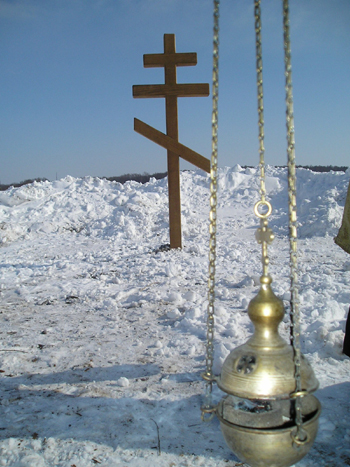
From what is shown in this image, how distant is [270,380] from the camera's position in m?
1.42

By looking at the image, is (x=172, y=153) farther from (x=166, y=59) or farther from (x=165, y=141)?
(x=166, y=59)

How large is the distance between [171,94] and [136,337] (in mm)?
4980

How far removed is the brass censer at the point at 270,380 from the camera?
1422mm

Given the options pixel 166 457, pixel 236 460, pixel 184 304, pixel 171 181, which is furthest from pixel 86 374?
pixel 171 181

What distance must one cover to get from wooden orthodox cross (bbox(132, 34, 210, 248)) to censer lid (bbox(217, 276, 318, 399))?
20.1ft

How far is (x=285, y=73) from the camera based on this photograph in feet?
4.92

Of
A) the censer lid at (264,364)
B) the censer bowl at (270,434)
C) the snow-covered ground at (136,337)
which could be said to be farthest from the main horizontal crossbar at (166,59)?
the censer bowl at (270,434)

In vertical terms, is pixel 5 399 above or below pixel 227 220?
below

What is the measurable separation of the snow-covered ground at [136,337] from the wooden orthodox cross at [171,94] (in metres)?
1.80

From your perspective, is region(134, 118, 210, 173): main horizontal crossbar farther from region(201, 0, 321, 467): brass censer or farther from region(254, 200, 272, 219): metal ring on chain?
region(254, 200, 272, 219): metal ring on chain

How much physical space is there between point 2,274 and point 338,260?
6045 millimetres

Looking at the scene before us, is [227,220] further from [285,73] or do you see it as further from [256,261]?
[285,73]

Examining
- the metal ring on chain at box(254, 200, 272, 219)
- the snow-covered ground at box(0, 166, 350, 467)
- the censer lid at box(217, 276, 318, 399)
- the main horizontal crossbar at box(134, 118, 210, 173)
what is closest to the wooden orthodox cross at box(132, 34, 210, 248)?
the main horizontal crossbar at box(134, 118, 210, 173)

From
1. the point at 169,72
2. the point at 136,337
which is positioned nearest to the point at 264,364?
the point at 136,337
